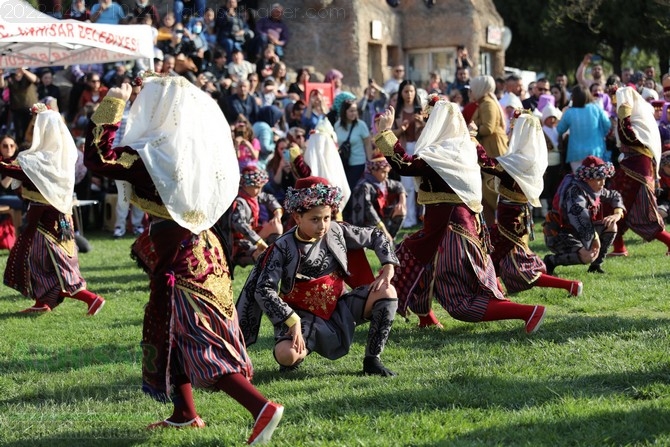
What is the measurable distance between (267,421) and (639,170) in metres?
7.11

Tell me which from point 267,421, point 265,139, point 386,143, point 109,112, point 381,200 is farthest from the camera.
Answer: point 265,139

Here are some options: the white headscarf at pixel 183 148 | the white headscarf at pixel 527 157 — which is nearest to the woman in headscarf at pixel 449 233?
the white headscarf at pixel 527 157

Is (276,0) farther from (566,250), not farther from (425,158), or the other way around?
(425,158)

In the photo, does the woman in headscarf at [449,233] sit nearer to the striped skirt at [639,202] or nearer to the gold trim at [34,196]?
the gold trim at [34,196]

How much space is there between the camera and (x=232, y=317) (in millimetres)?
5066

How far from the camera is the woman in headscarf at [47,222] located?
864 cm

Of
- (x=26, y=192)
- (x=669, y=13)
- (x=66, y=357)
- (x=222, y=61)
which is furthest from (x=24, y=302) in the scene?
(x=669, y=13)

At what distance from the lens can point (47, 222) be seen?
29.4 ft

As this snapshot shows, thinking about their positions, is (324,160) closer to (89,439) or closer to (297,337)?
(297,337)

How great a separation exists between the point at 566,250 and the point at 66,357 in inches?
180

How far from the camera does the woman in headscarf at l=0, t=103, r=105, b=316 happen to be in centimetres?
864

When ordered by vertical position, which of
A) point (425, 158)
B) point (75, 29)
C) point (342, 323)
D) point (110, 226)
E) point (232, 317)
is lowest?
point (110, 226)

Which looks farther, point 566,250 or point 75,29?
point 75,29

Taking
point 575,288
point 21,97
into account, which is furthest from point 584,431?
point 21,97
